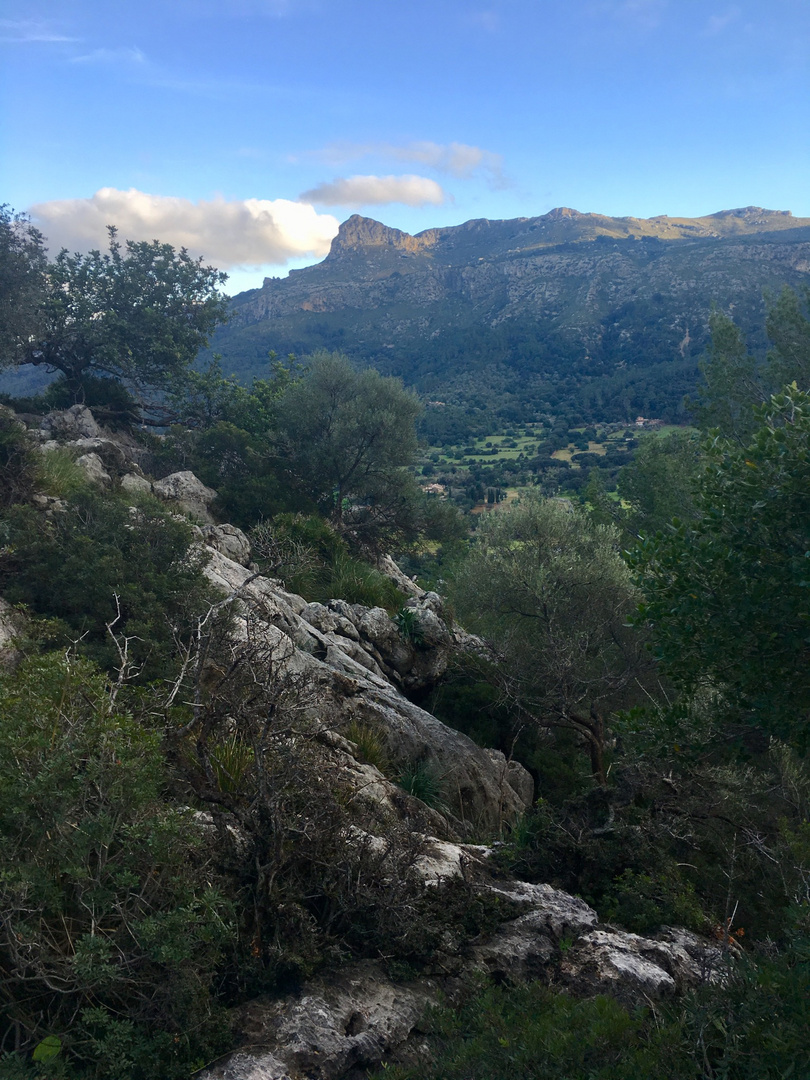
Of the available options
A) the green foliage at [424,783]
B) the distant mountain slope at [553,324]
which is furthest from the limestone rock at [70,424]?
the distant mountain slope at [553,324]

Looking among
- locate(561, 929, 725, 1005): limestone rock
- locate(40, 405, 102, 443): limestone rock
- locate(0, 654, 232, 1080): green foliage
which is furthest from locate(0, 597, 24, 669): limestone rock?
locate(40, 405, 102, 443): limestone rock

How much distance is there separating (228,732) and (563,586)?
11.0 m

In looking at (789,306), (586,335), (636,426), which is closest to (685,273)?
(586,335)

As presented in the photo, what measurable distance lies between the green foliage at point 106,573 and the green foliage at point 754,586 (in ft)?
20.7

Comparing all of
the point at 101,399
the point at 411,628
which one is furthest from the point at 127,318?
the point at 411,628

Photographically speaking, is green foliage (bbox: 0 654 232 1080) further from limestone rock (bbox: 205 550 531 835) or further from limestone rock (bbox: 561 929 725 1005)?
limestone rock (bbox: 205 550 531 835)

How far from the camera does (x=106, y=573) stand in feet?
32.3

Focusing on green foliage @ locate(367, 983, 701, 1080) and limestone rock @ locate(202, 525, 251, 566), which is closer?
green foliage @ locate(367, 983, 701, 1080)

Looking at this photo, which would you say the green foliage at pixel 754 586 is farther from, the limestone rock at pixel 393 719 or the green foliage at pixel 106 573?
the green foliage at pixel 106 573

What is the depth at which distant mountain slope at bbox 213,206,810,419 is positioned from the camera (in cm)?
12975

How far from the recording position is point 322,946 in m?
5.21

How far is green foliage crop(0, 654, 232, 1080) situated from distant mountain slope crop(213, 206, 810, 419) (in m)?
112

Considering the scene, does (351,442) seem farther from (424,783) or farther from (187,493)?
(424,783)

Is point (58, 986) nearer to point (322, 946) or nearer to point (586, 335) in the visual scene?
point (322, 946)
